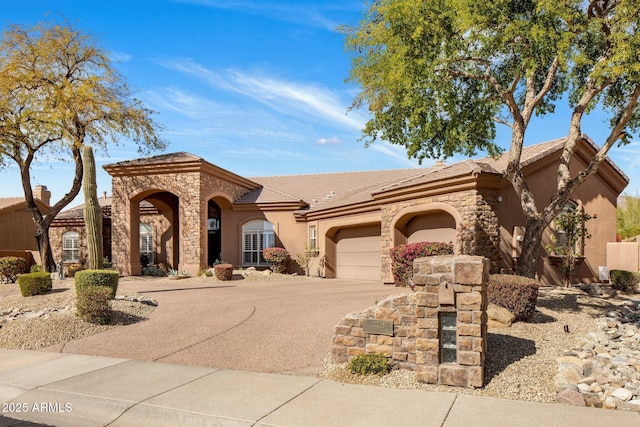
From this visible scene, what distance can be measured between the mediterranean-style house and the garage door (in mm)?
48

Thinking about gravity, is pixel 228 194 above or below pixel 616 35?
below

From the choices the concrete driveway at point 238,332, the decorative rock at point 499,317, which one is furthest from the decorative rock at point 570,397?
the concrete driveway at point 238,332

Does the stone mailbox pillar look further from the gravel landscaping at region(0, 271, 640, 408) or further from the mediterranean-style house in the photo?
the mediterranean-style house

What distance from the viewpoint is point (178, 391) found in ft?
22.5

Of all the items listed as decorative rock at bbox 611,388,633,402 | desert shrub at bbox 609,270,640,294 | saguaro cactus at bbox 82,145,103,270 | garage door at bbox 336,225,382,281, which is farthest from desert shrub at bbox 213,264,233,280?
decorative rock at bbox 611,388,633,402

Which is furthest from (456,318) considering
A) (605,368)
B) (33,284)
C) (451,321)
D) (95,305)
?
(33,284)

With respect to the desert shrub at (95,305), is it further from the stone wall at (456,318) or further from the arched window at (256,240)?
the arched window at (256,240)

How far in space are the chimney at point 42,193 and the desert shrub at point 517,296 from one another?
34.2 metres

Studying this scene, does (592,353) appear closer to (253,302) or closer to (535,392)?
(535,392)

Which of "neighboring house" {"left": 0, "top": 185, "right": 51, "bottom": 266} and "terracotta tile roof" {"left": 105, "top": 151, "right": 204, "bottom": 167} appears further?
"neighboring house" {"left": 0, "top": 185, "right": 51, "bottom": 266}

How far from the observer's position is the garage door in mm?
20594

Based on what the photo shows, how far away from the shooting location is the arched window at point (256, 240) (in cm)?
2598

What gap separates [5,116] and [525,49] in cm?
2326

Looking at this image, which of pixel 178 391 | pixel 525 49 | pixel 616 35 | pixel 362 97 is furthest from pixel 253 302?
pixel 616 35
